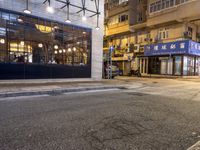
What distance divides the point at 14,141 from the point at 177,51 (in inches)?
1038

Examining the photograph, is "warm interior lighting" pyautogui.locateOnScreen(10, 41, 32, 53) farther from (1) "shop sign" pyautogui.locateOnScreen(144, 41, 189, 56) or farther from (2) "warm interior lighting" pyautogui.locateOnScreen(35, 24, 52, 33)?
(1) "shop sign" pyautogui.locateOnScreen(144, 41, 189, 56)

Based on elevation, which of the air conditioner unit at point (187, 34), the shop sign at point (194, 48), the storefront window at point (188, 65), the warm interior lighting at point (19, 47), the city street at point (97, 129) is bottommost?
the city street at point (97, 129)

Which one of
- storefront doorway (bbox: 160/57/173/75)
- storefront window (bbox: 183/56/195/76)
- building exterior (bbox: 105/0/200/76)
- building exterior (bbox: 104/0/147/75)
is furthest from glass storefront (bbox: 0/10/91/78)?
building exterior (bbox: 104/0/147/75)

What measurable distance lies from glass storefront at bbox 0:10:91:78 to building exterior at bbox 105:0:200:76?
15324 millimetres

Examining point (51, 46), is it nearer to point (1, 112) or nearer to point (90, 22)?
point (90, 22)

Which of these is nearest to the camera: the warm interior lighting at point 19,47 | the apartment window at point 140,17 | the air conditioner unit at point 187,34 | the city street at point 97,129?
the city street at point 97,129

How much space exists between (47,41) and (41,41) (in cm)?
54

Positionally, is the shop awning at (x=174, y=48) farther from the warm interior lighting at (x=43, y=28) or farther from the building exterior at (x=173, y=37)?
the warm interior lighting at (x=43, y=28)

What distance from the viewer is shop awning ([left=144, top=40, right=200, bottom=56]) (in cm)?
2491

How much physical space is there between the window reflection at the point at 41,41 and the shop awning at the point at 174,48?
14751 mm

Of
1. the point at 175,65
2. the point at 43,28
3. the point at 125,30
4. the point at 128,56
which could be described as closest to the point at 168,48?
the point at 175,65

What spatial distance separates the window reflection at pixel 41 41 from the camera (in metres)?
13.0

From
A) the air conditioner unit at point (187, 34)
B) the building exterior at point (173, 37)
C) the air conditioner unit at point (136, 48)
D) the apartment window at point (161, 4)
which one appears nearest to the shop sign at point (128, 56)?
the air conditioner unit at point (136, 48)

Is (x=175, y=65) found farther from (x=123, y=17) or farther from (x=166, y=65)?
(x=123, y=17)
